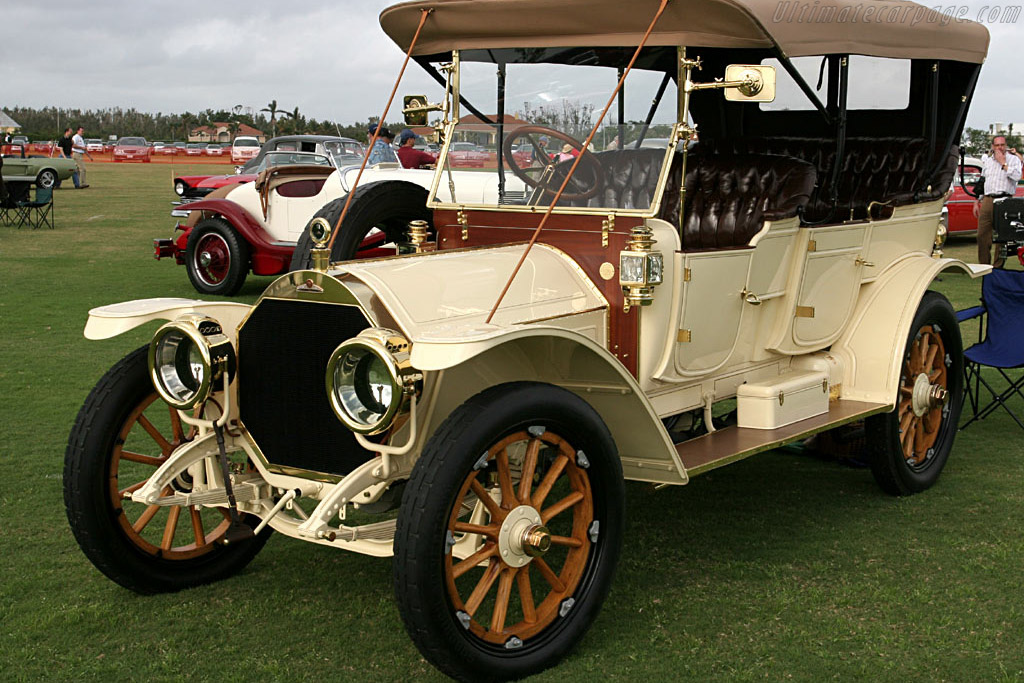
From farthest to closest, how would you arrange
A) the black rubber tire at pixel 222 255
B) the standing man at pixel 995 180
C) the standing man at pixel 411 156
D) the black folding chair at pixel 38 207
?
the black folding chair at pixel 38 207
the standing man at pixel 995 180
the standing man at pixel 411 156
the black rubber tire at pixel 222 255

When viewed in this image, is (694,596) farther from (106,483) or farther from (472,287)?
(106,483)

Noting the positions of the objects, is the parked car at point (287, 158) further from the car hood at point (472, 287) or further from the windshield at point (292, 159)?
the car hood at point (472, 287)

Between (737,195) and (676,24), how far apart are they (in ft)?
3.88

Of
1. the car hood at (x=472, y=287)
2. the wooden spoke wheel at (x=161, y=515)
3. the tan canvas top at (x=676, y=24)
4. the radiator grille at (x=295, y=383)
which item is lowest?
the wooden spoke wheel at (x=161, y=515)

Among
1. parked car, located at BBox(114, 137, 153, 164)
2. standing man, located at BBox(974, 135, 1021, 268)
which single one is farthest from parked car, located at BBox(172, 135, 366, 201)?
parked car, located at BBox(114, 137, 153, 164)

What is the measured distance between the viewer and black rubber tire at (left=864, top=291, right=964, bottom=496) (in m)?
5.15

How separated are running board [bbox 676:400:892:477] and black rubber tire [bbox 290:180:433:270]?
1.86 meters

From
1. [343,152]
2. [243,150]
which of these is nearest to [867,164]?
[343,152]

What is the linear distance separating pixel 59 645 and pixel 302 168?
968cm

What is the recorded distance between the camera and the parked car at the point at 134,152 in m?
50.1

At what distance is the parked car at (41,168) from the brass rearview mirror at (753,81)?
2231 centimetres

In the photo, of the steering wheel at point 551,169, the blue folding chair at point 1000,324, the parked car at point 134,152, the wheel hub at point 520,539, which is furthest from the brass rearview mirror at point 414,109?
the parked car at point 134,152

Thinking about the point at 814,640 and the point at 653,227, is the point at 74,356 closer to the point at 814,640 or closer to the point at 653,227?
the point at 653,227

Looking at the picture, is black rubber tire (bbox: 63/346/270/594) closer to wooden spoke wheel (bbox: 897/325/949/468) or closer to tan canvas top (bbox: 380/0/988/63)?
tan canvas top (bbox: 380/0/988/63)
